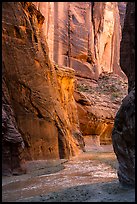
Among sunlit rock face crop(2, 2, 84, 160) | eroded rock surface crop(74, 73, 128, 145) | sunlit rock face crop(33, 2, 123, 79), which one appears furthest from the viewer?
sunlit rock face crop(33, 2, 123, 79)

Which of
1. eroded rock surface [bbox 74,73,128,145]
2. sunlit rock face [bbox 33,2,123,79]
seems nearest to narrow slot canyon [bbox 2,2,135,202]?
eroded rock surface [bbox 74,73,128,145]

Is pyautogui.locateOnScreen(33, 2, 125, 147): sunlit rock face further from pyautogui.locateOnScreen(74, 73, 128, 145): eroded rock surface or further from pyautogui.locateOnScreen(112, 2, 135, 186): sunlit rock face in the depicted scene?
pyautogui.locateOnScreen(112, 2, 135, 186): sunlit rock face

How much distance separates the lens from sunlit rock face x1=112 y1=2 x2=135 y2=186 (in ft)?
25.8

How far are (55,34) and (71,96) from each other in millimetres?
18306

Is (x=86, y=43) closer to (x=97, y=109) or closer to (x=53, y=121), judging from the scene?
(x=97, y=109)

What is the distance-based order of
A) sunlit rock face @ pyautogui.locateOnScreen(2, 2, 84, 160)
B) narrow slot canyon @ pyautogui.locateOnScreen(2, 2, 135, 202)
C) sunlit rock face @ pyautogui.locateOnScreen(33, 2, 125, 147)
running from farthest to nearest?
sunlit rock face @ pyautogui.locateOnScreen(33, 2, 125, 147) < sunlit rock face @ pyautogui.locateOnScreen(2, 2, 84, 160) < narrow slot canyon @ pyautogui.locateOnScreen(2, 2, 135, 202)

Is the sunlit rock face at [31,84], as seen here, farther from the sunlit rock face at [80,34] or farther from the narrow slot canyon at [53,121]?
the sunlit rock face at [80,34]

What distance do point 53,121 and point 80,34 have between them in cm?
3347

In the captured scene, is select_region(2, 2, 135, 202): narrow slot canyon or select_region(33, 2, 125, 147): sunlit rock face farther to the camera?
select_region(33, 2, 125, 147): sunlit rock face

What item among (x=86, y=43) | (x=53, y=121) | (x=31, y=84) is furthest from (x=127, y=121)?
(x=86, y=43)

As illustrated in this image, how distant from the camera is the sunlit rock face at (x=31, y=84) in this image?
1673 cm

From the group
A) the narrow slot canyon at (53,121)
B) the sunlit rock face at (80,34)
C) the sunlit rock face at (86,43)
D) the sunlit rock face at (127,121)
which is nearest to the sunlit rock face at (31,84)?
the narrow slot canyon at (53,121)

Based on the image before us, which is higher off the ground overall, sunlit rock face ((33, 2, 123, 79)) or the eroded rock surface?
sunlit rock face ((33, 2, 123, 79))

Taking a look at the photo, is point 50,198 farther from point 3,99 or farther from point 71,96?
point 71,96
